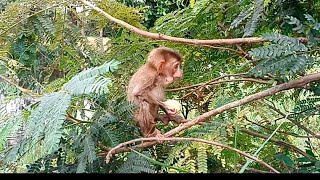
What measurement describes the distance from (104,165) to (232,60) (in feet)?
2.78

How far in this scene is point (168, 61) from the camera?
6.61 ft

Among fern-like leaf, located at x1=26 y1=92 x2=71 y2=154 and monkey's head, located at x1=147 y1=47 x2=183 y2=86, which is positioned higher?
fern-like leaf, located at x1=26 y1=92 x2=71 y2=154

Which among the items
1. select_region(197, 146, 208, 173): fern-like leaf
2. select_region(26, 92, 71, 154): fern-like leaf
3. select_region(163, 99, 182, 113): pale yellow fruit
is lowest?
select_region(163, 99, 182, 113): pale yellow fruit

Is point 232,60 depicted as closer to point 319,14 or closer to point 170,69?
point 170,69

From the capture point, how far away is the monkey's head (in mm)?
2004

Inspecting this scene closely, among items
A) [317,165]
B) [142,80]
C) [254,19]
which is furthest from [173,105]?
[317,165]

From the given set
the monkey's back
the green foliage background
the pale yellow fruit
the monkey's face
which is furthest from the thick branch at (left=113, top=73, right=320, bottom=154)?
the monkey's face

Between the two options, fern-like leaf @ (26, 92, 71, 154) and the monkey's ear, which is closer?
fern-like leaf @ (26, 92, 71, 154)

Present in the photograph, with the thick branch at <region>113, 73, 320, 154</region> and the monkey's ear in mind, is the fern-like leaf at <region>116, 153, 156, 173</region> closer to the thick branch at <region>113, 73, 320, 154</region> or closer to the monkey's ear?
the thick branch at <region>113, 73, 320, 154</region>

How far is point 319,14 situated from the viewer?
64.5 inches

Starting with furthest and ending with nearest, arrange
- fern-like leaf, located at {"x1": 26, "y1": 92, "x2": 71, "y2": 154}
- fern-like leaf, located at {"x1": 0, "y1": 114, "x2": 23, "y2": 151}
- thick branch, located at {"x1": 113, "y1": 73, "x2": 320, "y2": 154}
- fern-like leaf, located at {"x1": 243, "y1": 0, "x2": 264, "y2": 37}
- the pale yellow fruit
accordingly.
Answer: the pale yellow fruit
fern-like leaf, located at {"x1": 243, "y1": 0, "x2": 264, "y2": 37}
thick branch, located at {"x1": 113, "y1": 73, "x2": 320, "y2": 154}
fern-like leaf, located at {"x1": 0, "y1": 114, "x2": 23, "y2": 151}
fern-like leaf, located at {"x1": 26, "y1": 92, "x2": 71, "y2": 154}

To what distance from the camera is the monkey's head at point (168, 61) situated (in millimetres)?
2004

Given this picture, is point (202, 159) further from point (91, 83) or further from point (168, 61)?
point (168, 61)
